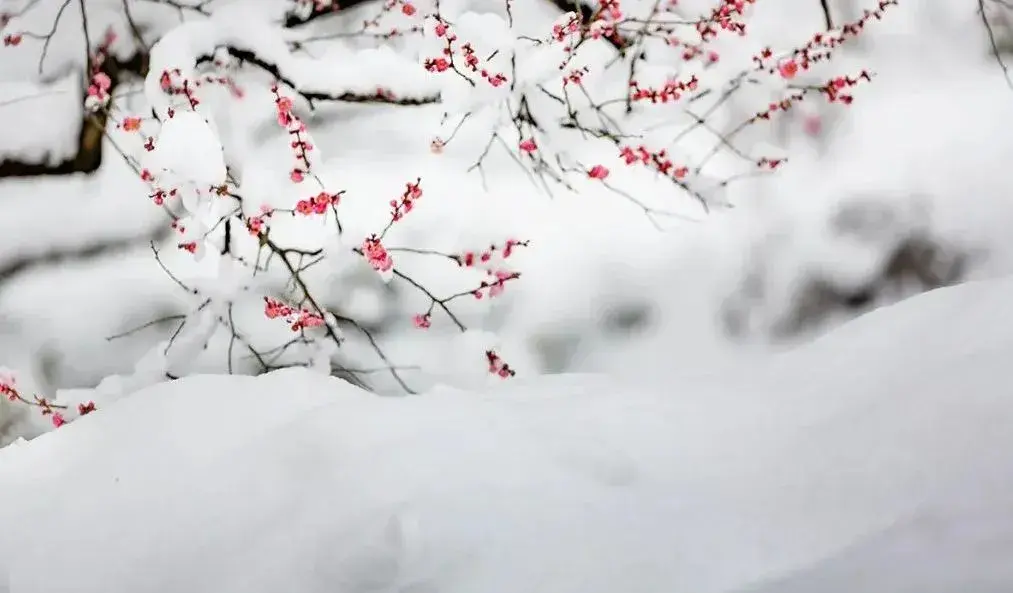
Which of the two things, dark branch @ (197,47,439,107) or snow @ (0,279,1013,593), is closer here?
snow @ (0,279,1013,593)

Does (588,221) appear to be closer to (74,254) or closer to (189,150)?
(189,150)

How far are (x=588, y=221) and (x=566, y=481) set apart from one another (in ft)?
2.06

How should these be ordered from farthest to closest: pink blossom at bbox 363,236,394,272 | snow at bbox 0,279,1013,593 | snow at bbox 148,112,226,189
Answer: pink blossom at bbox 363,236,394,272
snow at bbox 148,112,226,189
snow at bbox 0,279,1013,593

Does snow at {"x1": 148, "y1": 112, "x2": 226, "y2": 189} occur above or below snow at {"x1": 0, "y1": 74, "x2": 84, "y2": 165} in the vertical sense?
below

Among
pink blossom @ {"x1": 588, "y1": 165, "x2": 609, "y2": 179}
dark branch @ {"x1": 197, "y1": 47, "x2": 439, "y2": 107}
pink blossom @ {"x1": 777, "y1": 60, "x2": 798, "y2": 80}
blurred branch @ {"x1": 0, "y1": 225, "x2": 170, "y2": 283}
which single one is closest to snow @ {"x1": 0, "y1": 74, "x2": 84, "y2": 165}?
blurred branch @ {"x1": 0, "y1": 225, "x2": 170, "y2": 283}

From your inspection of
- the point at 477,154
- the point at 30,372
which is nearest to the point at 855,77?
the point at 477,154

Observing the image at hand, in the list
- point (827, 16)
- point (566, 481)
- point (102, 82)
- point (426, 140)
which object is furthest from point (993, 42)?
point (102, 82)

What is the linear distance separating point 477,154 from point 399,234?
0.22 m

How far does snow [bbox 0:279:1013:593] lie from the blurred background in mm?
198

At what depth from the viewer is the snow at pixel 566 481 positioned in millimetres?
666

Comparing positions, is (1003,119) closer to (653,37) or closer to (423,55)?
(653,37)

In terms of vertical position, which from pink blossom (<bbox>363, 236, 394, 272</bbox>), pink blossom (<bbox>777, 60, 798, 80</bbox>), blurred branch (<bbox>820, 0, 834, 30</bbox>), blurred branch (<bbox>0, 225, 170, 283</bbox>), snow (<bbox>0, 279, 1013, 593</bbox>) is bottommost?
snow (<bbox>0, 279, 1013, 593</bbox>)

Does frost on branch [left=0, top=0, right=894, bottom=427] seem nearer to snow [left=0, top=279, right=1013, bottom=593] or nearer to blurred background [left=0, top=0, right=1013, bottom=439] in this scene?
blurred background [left=0, top=0, right=1013, bottom=439]

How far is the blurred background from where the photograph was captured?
1.26 metres
